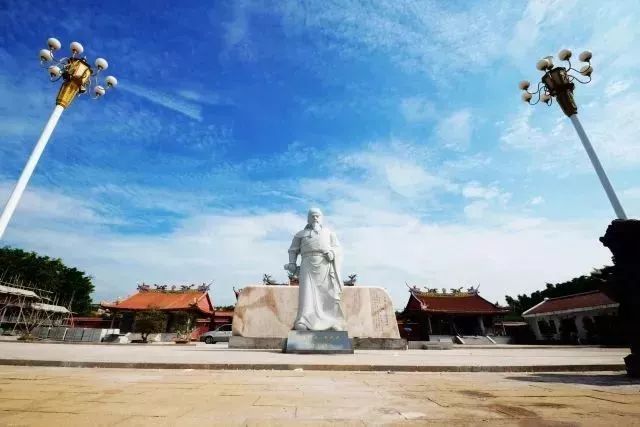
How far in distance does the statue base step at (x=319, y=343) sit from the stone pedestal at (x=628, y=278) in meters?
4.33

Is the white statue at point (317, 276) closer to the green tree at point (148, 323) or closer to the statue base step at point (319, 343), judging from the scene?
the statue base step at point (319, 343)

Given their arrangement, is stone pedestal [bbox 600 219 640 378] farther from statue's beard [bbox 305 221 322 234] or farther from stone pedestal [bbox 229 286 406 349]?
stone pedestal [bbox 229 286 406 349]

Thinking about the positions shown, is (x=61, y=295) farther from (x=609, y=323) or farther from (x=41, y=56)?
(x=609, y=323)

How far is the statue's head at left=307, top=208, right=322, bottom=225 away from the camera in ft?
26.7

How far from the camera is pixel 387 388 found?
2.87m

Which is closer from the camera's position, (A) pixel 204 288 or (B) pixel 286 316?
(B) pixel 286 316

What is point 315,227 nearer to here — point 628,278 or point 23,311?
point 628,278

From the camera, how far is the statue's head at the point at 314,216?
8133 mm

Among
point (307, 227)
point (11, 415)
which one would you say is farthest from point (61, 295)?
point (11, 415)

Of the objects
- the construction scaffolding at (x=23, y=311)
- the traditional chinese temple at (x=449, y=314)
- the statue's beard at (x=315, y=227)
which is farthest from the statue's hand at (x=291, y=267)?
the construction scaffolding at (x=23, y=311)

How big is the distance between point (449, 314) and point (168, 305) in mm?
21906

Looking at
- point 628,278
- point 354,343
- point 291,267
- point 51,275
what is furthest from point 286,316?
point 51,275

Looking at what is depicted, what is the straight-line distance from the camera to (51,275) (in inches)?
1596

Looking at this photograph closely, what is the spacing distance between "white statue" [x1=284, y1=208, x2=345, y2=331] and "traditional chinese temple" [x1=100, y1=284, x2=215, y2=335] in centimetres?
1962
